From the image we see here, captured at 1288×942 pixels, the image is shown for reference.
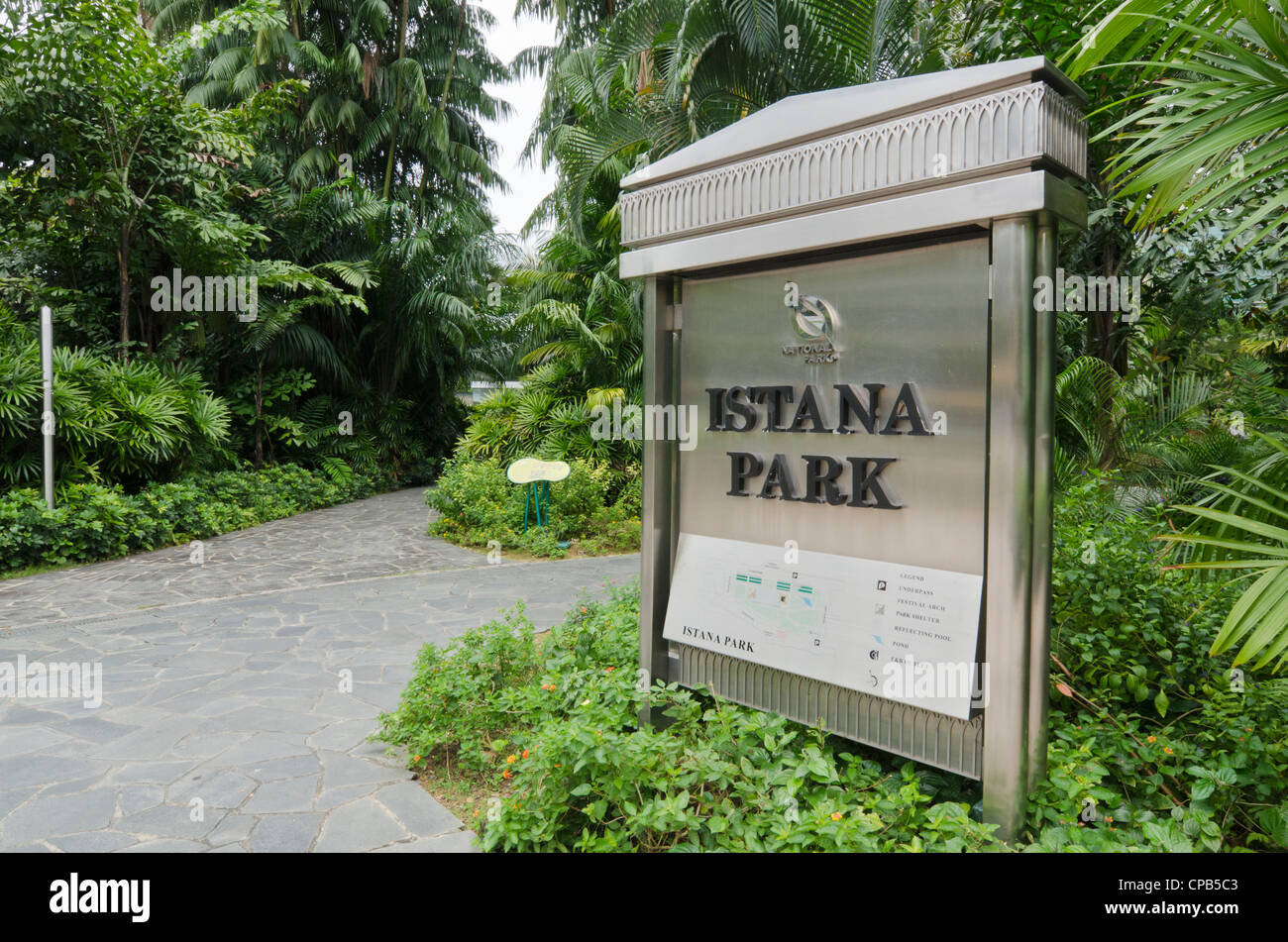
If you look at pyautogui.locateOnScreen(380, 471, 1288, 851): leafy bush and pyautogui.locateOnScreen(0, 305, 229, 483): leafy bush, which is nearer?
pyautogui.locateOnScreen(380, 471, 1288, 851): leafy bush

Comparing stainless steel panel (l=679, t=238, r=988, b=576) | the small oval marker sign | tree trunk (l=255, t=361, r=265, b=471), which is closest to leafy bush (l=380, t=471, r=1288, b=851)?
stainless steel panel (l=679, t=238, r=988, b=576)

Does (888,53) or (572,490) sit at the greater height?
(888,53)

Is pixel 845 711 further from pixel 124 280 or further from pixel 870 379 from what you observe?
pixel 124 280

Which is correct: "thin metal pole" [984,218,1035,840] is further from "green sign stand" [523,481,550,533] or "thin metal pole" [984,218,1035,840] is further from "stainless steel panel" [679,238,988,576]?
"green sign stand" [523,481,550,533]

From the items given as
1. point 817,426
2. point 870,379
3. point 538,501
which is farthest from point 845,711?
point 538,501

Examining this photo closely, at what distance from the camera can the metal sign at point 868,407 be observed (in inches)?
96.4

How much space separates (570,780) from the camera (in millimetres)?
2895

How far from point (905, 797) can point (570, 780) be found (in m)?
1.16

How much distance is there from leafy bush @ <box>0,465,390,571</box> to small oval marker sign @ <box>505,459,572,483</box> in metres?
4.20

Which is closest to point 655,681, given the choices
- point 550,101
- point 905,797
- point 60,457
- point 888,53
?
point 905,797

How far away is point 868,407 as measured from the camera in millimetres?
2826

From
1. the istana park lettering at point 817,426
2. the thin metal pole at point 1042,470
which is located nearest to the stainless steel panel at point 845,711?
the thin metal pole at point 1042,470

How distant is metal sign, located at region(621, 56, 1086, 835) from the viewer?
245cm
